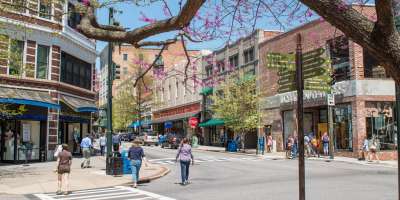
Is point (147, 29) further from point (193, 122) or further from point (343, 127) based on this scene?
point (193, 122)

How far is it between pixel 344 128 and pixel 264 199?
21.7m

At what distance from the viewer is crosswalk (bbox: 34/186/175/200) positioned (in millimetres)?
14625

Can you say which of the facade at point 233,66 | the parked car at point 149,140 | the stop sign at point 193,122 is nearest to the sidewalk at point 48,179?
the facade at point 233,66

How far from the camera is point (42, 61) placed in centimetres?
3116

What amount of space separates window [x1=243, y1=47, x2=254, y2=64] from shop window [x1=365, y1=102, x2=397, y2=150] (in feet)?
51.2

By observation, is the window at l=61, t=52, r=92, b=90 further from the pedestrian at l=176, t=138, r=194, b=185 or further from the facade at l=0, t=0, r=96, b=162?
the pedestrian at l=176, t=138, r=194, b=185

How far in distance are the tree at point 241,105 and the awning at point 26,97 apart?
615 inches

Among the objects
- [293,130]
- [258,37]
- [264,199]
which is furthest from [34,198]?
[258,37]

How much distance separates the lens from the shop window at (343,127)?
1305 inches

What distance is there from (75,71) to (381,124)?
20.7 metres

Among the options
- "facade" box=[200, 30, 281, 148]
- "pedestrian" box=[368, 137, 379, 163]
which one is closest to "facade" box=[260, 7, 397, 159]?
"pedestrian" box=[368, 137, 379, 163]

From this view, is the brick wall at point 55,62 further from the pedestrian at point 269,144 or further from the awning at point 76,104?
the pedestrian at point 269,144

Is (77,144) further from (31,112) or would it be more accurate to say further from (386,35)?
(386,35)

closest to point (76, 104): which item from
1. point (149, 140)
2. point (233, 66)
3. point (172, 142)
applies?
point (172, 142)
